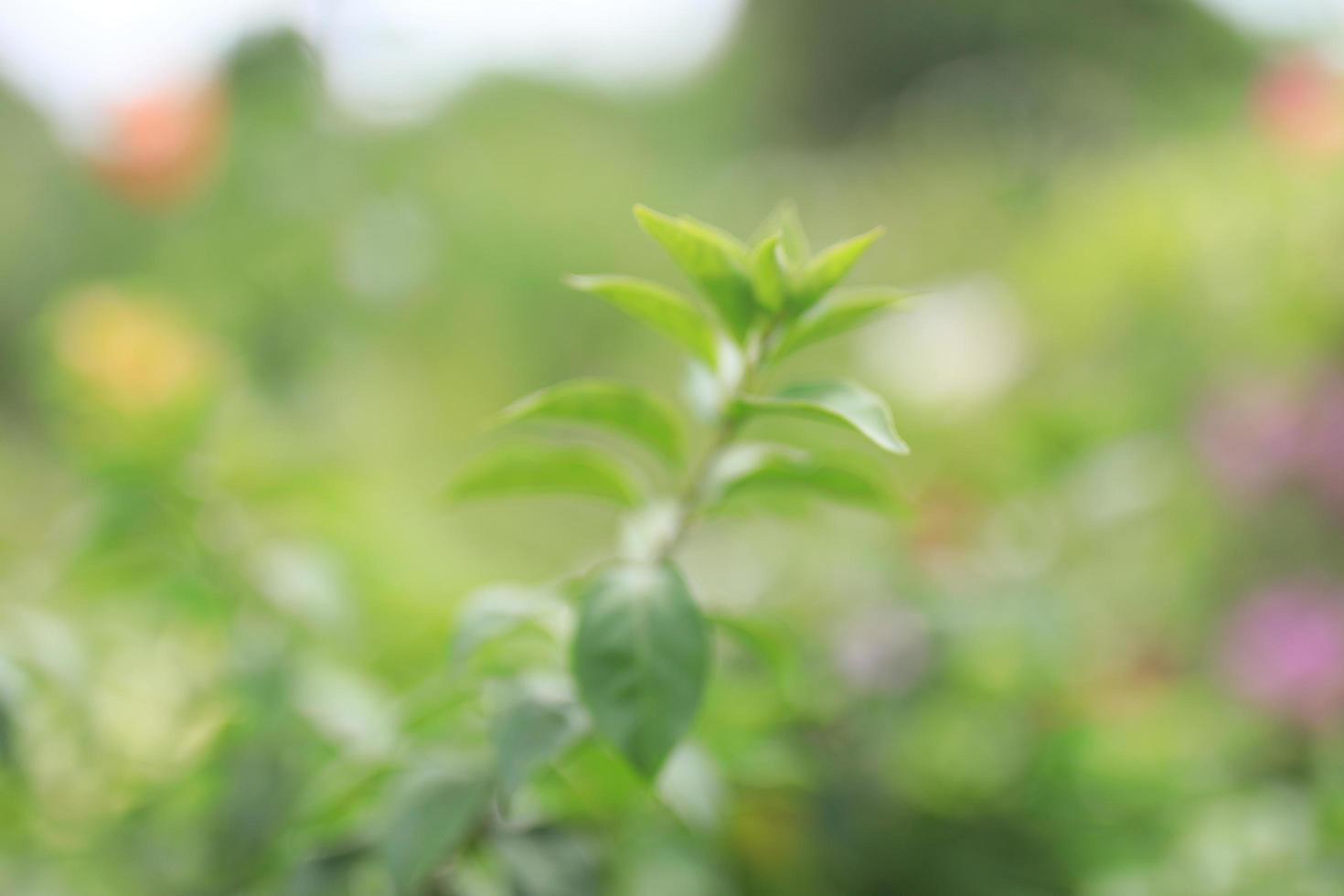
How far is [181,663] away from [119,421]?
0.48 ft

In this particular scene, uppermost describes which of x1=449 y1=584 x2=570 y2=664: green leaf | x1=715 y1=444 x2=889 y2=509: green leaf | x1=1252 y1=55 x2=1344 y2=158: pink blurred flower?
x1=1252 y1=55 x2=1344 y2=158: pink blurred flower

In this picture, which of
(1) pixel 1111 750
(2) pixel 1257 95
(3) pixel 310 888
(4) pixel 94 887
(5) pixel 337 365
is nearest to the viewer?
(3) pixel 310 888

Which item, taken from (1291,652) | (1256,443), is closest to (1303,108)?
(1256,443)

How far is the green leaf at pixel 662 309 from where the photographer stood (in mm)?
290

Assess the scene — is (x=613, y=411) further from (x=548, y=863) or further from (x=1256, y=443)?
(x=1256, y=443)

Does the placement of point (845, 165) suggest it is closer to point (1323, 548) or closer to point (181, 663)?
point (1323, 548)

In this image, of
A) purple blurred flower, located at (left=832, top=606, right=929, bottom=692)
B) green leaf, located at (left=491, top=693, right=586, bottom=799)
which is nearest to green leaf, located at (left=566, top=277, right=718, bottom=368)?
green leaf, located at (left=491, top=693, right=586, bottom=799)

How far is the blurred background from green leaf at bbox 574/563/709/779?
0.06 meters

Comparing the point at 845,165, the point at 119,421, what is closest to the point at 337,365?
the point at 119,421

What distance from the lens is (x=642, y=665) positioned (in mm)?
288

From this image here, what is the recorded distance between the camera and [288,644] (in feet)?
1.60

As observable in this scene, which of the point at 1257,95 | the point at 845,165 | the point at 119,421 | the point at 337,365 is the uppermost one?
the point at 845,165

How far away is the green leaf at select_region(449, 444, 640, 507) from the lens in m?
0.34

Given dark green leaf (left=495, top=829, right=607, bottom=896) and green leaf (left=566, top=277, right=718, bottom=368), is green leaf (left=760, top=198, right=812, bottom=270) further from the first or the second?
dark green leaf (left=495, top=829, right=607, bottom=896)
